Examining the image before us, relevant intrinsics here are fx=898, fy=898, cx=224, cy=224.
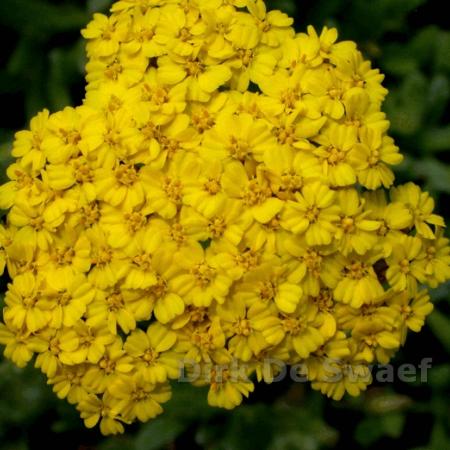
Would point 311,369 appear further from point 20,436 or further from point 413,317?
point 20,436

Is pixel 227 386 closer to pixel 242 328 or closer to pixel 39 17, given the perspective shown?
pixel 242 328

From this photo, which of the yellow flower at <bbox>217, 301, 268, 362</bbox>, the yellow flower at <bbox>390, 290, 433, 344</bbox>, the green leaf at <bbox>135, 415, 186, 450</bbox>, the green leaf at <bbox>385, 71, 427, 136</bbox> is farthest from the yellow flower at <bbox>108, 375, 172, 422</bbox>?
the green leaf at <bbox>385, 71, 427, 136</bbox>

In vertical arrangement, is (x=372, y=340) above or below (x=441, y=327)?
above

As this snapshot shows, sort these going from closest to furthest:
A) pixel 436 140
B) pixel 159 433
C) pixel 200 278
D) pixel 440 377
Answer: pixel 200 278, pixel 159 433, pixel 440 377, pixel 436 140

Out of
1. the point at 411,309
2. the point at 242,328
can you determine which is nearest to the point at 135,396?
the point at 242,328

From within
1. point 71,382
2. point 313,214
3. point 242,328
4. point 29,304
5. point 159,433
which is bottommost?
point 159,433

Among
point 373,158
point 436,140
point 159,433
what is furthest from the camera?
Result: point 436,140

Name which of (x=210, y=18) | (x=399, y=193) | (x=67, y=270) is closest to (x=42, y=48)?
(x=210, y=18)

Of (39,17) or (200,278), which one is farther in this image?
(39,17)

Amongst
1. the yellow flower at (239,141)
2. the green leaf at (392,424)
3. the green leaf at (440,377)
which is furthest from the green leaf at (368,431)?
the yellow flower at (239,141)
